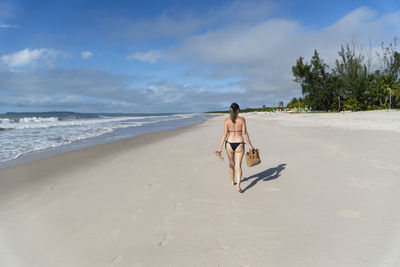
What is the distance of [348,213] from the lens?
3736mm

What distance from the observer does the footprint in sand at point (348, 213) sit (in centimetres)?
363

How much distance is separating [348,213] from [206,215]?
7.84 feet

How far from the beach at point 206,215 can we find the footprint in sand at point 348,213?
0.02 meters

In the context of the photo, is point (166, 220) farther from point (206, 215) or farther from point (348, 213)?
point (348, 213)

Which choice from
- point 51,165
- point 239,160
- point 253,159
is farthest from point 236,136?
point 51,165

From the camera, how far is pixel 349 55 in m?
45.2

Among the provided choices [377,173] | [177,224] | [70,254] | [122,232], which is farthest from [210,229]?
[377,173]

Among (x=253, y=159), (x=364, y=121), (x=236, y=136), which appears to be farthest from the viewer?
(x=364, y=121)

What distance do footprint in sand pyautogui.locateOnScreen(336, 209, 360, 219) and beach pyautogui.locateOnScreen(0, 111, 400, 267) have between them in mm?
16

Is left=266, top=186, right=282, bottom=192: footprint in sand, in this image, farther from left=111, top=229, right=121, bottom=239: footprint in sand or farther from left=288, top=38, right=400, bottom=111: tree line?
left=288, top=38, right=400, bottom=111: tree line

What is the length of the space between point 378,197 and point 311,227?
1946mm

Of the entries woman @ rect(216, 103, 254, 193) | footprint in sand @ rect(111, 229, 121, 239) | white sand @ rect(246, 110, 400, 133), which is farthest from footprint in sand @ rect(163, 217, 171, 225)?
white sand @ rect(246, 110, 400, 133)

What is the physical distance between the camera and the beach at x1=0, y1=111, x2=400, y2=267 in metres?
2.83

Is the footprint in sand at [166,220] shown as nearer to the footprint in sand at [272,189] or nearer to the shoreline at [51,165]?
the footprint in sand at [272,189]
